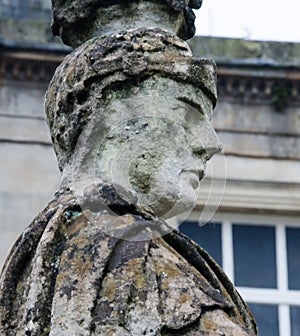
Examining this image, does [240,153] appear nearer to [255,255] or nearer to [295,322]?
[255,255]

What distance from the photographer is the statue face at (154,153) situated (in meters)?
7.29

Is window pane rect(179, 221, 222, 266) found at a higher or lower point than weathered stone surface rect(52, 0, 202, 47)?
higher

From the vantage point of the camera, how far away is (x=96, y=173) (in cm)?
731

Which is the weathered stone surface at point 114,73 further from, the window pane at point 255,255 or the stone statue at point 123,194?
the window pane at point 255,255

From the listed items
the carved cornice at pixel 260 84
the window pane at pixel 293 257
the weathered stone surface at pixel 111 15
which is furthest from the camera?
the carved cornice at pixel 260 84

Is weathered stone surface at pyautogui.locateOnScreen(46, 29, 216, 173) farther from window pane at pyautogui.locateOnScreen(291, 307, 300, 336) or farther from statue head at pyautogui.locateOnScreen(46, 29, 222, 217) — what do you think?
window pane at pyautogui.locateOnScreen(291, 307, 300, 336)

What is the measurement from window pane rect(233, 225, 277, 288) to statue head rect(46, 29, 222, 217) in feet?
42.7

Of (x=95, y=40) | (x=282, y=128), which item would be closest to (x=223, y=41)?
(x=282, y=128)

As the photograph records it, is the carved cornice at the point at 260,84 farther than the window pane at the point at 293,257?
Yes

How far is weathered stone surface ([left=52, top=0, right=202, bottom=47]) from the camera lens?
25.3 feet

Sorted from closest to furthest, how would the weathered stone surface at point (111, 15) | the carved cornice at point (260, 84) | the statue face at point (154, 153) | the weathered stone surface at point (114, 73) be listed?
the statue face at point (154, 153), the weathered stone surface at point (114, 73), the weathered stone surface at point (111, 15), the carved cornice at point (260, 84)

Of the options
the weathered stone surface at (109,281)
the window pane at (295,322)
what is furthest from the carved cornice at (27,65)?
the weathered stone surface at (109,281)

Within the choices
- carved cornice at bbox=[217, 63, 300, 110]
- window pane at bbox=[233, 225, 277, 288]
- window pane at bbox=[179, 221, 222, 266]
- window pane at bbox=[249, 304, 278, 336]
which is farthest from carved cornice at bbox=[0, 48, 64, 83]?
window pane at bbox=[249, 304, 278, 336]

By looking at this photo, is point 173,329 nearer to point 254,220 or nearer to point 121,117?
point 121,117
